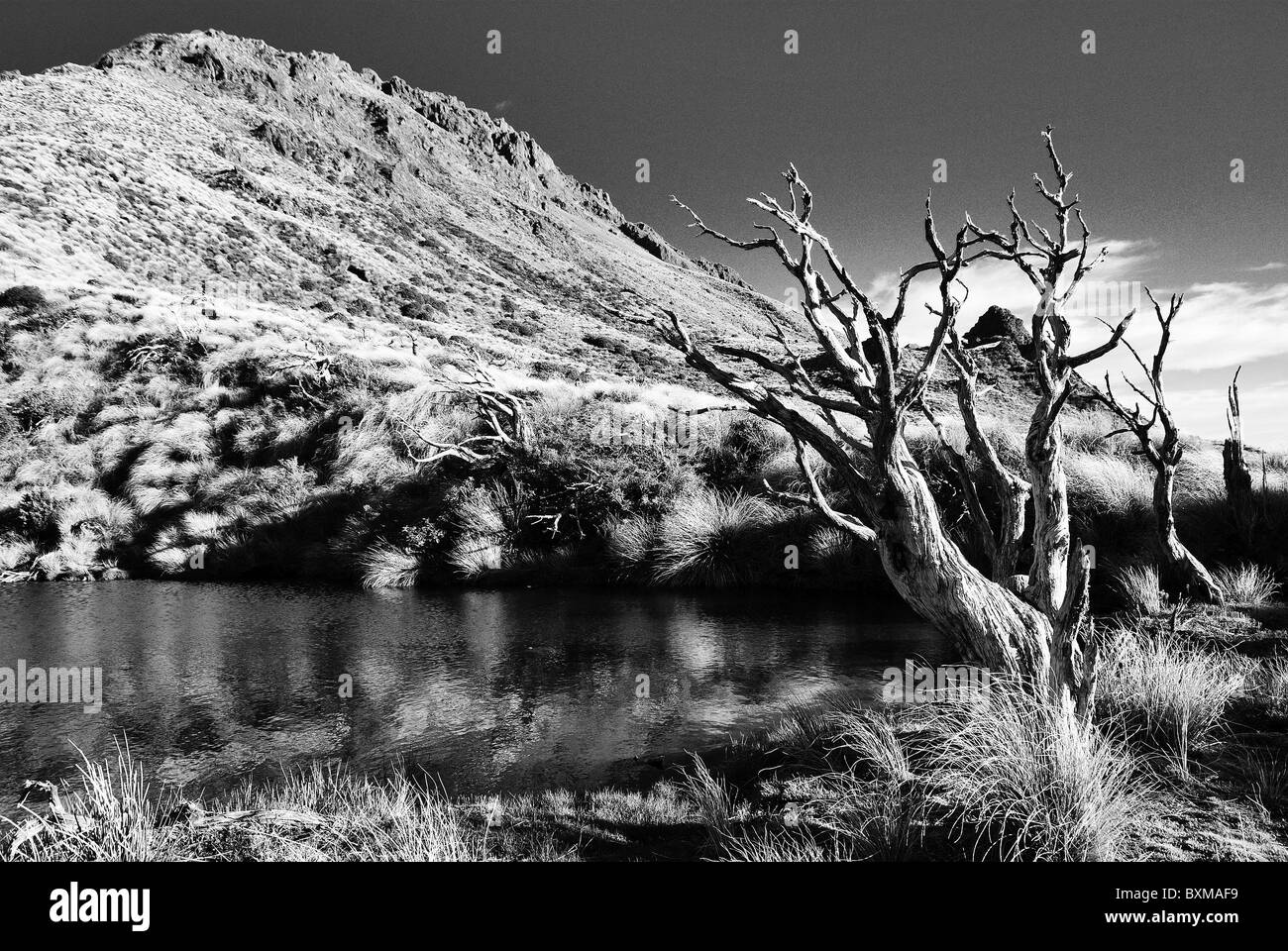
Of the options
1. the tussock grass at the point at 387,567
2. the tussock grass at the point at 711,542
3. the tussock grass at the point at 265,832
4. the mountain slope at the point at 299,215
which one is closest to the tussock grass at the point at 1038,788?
the tussock grass at the point at 265,832

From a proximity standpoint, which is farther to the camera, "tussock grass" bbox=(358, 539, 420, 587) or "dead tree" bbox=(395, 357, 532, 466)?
"dead tree" bbox=(395, 357, 532, 466)

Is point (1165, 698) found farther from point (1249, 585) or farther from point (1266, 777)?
point (1249, 585)

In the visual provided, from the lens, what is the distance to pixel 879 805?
138 inches

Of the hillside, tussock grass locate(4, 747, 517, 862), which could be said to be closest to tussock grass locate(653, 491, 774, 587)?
the hillside

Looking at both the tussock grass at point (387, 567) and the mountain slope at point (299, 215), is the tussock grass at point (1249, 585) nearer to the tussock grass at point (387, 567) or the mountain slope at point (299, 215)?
the mountain slope at point (299, 215)

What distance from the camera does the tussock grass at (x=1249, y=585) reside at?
739cm

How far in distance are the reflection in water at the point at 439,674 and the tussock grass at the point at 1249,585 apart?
300 cm

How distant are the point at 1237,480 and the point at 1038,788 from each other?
23.9ft

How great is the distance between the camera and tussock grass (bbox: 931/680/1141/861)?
10.1ft

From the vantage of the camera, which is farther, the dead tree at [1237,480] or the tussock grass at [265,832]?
the dead tree at [1237,480]

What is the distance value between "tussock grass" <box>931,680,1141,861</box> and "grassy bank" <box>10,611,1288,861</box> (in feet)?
0.04

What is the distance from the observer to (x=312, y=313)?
3050 centimetres

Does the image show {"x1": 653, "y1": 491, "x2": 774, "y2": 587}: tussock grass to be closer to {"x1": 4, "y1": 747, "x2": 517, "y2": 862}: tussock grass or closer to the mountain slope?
the mountain slope
